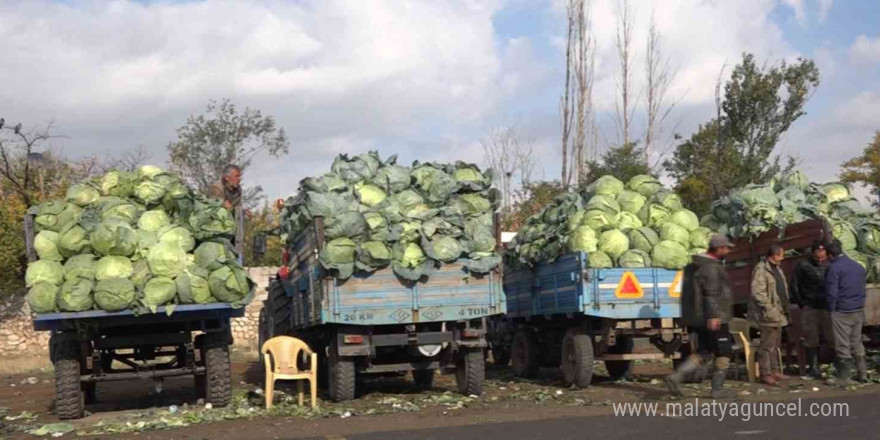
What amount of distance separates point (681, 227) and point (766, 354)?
210 cm

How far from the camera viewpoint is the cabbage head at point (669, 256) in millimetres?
12625

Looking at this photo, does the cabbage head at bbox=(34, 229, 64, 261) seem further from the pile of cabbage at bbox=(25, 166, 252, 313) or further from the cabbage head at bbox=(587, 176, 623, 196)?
the cabbage head at bbox=(587, 176, 623, 196)

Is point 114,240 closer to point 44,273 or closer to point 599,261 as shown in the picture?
point 44,273

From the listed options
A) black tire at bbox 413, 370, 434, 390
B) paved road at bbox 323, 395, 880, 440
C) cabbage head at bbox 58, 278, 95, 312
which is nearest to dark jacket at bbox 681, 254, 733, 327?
paved road at bbox 323, 395, 880, 440

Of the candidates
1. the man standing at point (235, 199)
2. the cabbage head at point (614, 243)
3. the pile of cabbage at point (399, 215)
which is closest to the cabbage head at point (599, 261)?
the cabbage head at point (614, 243)

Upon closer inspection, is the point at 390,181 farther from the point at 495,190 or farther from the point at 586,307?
the point at 586,307

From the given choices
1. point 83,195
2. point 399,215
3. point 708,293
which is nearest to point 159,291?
point 83,195

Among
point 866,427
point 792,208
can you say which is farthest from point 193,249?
point 792,208

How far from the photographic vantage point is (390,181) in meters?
12.8

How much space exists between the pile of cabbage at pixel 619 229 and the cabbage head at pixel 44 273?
6546 mm

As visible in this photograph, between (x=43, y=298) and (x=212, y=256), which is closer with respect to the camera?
(x=43, y=298)

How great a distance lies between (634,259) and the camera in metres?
12.6

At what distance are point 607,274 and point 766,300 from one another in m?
2.04

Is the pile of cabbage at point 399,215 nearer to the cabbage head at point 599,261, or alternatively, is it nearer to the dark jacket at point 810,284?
the cabbage head at point 599,261
